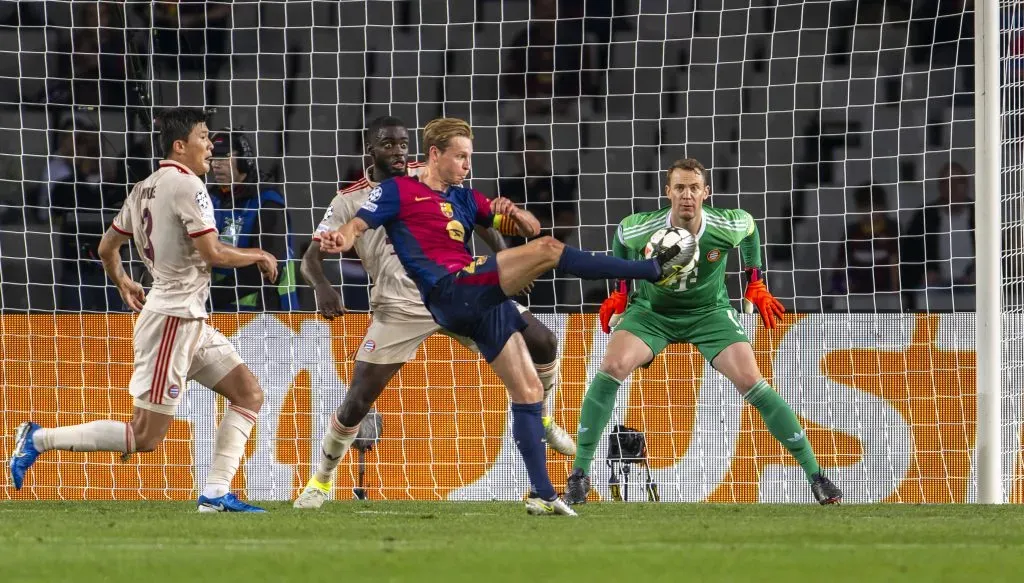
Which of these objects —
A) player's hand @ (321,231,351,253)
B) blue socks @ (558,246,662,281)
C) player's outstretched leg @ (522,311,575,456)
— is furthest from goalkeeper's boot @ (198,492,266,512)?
blue socks @ (558,246,662,281)

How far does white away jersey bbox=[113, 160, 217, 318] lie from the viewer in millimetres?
6059

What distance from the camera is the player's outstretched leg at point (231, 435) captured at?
20.5ft

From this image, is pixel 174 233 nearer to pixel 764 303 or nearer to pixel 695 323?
pixel 695 323

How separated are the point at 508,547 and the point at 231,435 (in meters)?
2.49

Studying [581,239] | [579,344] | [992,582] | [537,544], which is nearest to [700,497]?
[579,344]

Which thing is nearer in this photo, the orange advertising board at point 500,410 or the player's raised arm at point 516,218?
the player's raised arm at point 516,218

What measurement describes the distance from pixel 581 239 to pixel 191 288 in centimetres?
495

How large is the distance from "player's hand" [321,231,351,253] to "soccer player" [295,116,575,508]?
3.45 ft

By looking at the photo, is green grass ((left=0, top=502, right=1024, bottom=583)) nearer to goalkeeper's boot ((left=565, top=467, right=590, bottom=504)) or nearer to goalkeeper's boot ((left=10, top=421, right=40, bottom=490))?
goalkeeper's boot ((left=10, top=421, right=40, bottom=490))

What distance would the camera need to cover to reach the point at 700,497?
28.9ft

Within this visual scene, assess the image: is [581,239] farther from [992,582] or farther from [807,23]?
[992,582]

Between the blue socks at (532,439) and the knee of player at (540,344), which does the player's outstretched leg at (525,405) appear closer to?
the blue socks at (532,439)

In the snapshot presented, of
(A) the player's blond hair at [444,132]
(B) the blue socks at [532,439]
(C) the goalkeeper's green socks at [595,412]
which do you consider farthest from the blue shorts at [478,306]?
(C) the goalkeeper's green socks at [595,412]

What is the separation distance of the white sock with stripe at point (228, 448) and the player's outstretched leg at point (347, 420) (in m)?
0.49
